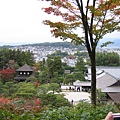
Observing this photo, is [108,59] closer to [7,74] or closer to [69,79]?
[69,79]

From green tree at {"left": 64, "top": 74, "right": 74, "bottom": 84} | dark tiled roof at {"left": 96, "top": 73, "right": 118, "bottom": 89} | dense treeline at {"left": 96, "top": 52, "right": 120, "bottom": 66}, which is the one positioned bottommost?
green tree at {"left": 64, "top": 74, "right": 74, "bottom": 84}

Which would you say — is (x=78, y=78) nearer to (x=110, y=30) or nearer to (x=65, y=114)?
(x=110, y=30)

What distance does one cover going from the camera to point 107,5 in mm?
4816

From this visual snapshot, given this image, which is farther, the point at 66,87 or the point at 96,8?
the point at 66,87

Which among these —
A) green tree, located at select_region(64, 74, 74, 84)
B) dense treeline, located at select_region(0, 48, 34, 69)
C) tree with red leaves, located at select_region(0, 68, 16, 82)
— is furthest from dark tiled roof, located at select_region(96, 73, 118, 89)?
dense treeline, located at select_region(0, 48, 34, 69)

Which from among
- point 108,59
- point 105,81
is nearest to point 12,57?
point 108,59

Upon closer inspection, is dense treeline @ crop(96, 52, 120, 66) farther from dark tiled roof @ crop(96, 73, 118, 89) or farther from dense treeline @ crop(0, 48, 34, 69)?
dark tiled roof @ crop(96, 73, 118, 89)

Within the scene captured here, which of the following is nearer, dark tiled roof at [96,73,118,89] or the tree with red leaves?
dark tiled roof at [96,73,118,89]

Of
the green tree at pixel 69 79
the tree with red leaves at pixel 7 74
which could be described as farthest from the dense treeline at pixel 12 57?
the green tree at pixel 69 79

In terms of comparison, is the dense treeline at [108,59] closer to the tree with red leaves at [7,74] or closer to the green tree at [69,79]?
the green tree at [69,79]

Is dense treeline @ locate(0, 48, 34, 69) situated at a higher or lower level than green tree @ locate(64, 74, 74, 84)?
higher

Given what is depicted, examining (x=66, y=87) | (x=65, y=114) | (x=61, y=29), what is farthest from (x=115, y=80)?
(x=65, y=114)

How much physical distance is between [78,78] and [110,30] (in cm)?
1767

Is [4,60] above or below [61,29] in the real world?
below
